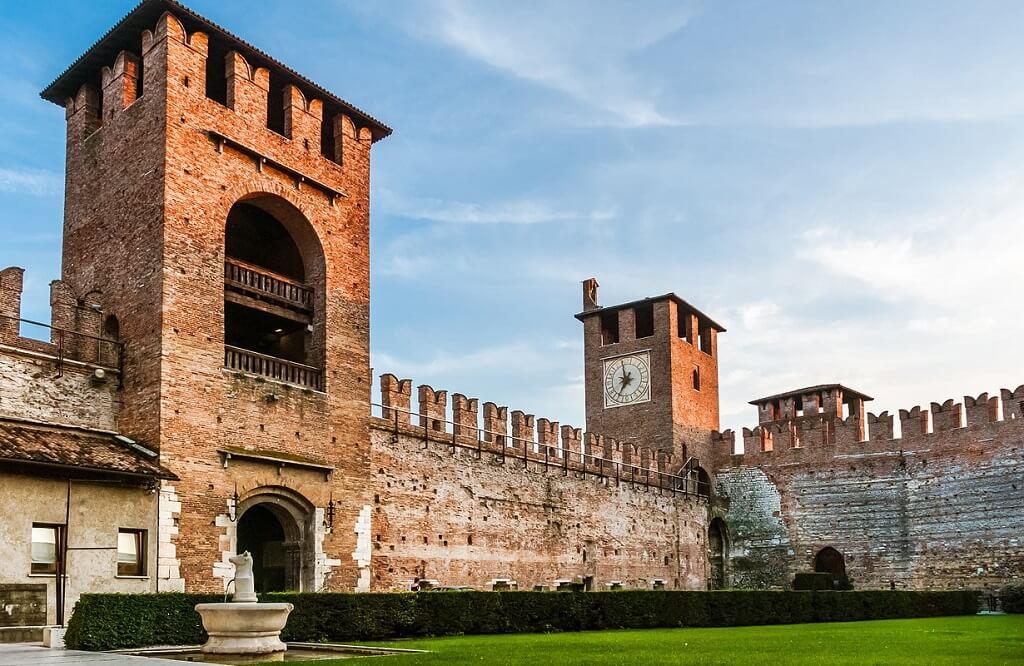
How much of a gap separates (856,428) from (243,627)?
28.2 m

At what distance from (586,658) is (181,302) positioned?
10.8 meters

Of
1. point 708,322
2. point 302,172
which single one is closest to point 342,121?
point 302,172

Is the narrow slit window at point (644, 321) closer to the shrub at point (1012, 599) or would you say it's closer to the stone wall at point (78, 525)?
the shrub at point (1012, 599)

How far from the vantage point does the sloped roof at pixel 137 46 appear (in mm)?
20469

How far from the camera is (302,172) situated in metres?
22.7

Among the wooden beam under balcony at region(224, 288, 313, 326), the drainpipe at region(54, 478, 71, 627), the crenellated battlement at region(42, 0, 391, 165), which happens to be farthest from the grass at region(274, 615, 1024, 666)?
the crenellated battlement at region(42, 0, 391, 165)

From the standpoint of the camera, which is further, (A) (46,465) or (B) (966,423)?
(B) (966,423)

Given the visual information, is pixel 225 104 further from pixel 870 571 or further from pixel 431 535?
pixel 870 571

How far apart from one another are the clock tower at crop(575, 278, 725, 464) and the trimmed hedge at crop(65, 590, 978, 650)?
36.7ft

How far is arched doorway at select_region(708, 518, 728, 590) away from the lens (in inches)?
1500

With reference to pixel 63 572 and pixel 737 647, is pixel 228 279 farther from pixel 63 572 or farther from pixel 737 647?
pixel 737 647

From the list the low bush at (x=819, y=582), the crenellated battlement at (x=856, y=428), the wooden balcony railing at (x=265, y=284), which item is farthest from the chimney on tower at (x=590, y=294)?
the wooden balcony railing at (x=265, y=284)

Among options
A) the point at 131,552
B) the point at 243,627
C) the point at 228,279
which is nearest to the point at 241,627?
the point at 243,627

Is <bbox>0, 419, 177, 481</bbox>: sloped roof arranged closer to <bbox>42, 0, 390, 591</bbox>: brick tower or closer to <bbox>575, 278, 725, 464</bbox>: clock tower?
<bbox>42, 0, 390, 591</bbox>: brick tower
